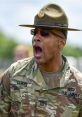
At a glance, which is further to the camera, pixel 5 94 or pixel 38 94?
pixel 5 94

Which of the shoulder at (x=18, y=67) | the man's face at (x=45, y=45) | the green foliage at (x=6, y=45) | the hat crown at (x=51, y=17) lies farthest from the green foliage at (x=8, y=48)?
the man's face at (x=45, y=45)

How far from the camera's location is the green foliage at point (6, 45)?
334 ft

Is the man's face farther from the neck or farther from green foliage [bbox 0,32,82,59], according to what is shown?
green foliage [bbox 0,32,82,59]

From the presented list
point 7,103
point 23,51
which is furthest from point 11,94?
point 23,51

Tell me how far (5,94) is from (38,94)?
17.0 inches

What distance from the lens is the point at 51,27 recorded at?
28.3 ft

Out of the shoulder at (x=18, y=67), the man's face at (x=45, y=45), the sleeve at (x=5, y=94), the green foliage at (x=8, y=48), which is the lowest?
the green foliage at (x=8, y=48)

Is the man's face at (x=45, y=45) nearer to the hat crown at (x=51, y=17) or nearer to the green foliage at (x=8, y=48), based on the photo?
the hat crown at (x=51, y=17)

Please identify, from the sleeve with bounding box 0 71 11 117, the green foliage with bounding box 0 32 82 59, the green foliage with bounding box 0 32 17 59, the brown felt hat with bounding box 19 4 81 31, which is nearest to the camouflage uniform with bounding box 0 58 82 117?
the sleeve with bounding box 0 71 11 117

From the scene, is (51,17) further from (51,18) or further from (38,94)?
(38,94)

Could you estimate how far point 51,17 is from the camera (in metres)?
8.72

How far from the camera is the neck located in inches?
344

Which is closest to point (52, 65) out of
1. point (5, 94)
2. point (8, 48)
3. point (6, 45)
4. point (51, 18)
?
point (51, 18)

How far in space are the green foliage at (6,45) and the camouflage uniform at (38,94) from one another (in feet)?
300
